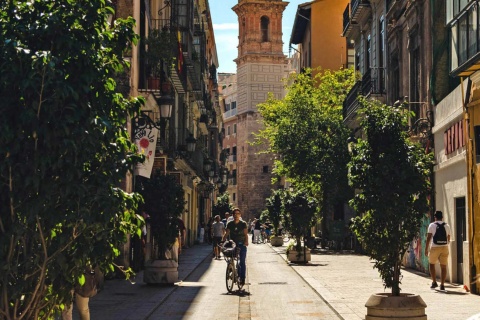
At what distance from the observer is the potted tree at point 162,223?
20.5m

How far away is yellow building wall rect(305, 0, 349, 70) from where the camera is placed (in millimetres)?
58531

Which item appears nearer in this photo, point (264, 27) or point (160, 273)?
point (160, 273)

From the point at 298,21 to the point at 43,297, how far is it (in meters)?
55.8

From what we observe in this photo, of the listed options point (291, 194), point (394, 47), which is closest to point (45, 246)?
point (394, 47)

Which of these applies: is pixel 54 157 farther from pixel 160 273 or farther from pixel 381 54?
pixel 381 54

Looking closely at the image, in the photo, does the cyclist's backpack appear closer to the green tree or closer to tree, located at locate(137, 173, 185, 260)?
tree, located at locate(137, 173, 185, 260)

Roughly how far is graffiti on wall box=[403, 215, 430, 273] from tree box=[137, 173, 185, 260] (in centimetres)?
661

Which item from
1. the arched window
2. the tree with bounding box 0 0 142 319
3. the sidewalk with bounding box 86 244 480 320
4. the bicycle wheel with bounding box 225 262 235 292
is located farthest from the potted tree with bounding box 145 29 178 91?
the arched window

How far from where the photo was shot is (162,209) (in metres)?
20.7

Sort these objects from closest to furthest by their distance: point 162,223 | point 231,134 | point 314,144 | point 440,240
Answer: point 440,240 → point 162,223 → point 314,144 → point 231,134

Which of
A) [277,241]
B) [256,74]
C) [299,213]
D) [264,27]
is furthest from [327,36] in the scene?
[264,27]

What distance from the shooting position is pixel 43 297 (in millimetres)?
7312

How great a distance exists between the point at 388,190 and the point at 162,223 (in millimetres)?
8994

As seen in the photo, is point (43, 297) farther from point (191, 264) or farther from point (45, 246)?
point (191, 264)
